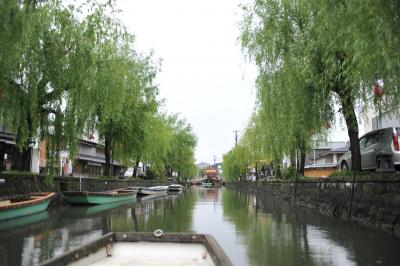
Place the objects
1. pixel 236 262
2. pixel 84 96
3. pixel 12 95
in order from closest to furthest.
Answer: pixel 236 262 < pixel 12 95 < pixel 84 96

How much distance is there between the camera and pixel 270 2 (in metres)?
21.3

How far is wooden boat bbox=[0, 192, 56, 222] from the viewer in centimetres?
1655

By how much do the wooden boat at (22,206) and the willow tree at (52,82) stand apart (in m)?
2.06

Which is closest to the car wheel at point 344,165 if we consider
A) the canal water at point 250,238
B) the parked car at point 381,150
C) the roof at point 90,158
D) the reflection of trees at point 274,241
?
the parked car at point 381,150

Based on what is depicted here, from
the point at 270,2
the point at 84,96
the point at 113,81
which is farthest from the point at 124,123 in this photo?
the point at 270,2

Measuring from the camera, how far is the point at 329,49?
12.5 meters

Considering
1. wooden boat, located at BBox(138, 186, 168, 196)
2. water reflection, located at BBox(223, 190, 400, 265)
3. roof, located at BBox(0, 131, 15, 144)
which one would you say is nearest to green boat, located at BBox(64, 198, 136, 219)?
wooden boat, located at BBox(138, 186, 168, 196)

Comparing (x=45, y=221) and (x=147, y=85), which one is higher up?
(x=147, y=85)

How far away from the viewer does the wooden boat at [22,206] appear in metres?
16.5

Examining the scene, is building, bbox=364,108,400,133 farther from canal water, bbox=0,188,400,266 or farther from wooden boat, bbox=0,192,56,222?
wooden boat, bbox=0,192,56,222

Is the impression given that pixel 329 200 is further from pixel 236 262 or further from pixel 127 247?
pixel 127 247

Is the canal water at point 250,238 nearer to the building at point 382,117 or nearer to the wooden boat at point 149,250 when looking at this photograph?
the wooden boat at point 149,250

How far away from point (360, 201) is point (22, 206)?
12.3 meters

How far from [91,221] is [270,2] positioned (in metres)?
12.4
